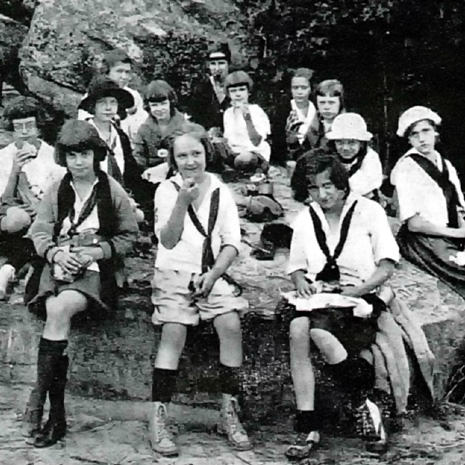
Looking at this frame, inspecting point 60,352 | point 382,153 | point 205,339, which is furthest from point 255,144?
point 60,352

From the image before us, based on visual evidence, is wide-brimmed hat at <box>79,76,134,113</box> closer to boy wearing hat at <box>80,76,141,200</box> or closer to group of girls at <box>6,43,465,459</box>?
boy wearing hat at <box>80,76,141,200</box>

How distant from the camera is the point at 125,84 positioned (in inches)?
145

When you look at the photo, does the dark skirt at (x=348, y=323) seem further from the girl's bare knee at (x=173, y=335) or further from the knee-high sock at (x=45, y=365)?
the knee-high sock at (x=45, y=365)

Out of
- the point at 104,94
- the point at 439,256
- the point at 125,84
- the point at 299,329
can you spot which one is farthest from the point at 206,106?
the point at 299,329

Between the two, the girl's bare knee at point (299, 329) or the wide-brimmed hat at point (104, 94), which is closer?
the girl's bare knee at point (299, 329)

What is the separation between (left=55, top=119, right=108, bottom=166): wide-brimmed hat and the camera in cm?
284

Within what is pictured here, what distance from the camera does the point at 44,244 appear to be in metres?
2.80

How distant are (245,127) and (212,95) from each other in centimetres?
29

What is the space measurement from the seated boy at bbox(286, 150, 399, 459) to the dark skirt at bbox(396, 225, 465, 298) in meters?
0.46

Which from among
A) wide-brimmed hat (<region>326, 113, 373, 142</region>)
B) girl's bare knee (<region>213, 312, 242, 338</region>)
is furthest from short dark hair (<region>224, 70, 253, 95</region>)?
girl's bare knee (<region>213, 312, 242, 338</region>)

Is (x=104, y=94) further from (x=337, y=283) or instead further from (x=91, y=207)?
(x=337, y=283)

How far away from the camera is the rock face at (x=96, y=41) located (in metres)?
4.12

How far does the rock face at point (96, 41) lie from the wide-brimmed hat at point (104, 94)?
2.10ft

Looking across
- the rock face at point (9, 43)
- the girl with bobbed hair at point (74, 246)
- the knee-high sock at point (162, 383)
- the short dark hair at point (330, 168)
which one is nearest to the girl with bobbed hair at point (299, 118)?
the short dark hair at point (330, 168)
